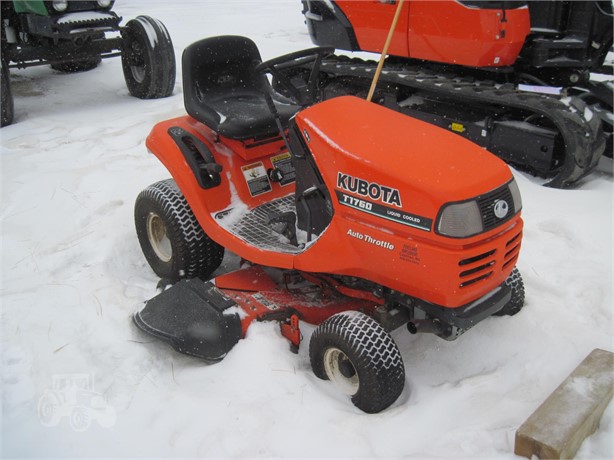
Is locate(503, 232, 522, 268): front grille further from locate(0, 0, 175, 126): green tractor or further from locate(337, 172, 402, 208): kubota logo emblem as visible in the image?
locate(0, 0, 175, 126): green tractor

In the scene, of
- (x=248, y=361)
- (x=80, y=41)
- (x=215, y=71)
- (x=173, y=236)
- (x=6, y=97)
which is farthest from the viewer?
(x=80, y=41)

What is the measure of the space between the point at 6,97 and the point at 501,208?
5.77 meters

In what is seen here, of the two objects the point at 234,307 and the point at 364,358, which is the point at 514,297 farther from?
the point at 234,307

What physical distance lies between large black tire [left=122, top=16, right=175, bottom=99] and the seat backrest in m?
3.53

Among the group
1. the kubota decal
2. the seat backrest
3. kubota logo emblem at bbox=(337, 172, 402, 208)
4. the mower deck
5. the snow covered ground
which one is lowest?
the snow covered ground

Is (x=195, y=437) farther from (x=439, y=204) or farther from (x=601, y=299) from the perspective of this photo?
(x=601, y=299)

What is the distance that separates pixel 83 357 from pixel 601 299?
278 centimetres

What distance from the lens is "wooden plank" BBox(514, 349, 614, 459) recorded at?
2348 millimetres

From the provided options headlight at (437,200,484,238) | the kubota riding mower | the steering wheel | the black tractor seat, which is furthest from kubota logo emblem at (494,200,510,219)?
the black tractor seat

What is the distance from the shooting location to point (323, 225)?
3158 mm

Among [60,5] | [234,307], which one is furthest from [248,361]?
[60,5]

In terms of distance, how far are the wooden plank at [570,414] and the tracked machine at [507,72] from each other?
2493 millimetres

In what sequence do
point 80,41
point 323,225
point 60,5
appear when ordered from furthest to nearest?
1. point 80,41
2. point 60,5
3. point 323,225

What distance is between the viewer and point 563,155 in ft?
16.7
